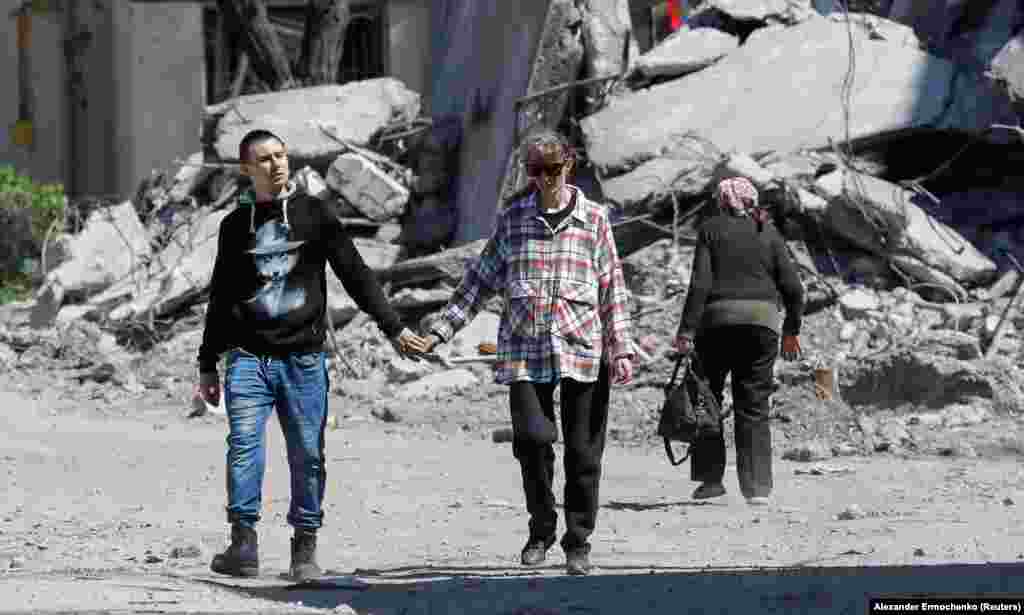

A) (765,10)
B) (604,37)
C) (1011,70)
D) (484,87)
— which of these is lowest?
(1011,70)

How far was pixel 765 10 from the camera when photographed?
16031mm

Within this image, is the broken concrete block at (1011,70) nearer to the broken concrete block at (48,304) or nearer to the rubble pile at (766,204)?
the rubble pile at (766,204)

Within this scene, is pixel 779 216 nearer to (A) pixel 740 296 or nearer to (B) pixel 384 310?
(A) pixel 740 296

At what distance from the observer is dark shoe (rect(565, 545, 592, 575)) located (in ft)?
23.3

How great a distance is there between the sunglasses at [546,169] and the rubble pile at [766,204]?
4.93m

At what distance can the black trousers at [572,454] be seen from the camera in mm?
7168

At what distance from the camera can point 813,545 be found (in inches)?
312

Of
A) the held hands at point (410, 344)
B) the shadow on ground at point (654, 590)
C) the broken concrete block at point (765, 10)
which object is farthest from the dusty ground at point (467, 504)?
the broken concrete block at point (765, 10)

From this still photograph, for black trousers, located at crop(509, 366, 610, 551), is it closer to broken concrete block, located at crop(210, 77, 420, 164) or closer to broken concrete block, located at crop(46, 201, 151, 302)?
broken concrete block, located at crop(210, 77, 420, 164)

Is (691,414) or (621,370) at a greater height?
(621,370)

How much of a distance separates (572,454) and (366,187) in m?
9.45

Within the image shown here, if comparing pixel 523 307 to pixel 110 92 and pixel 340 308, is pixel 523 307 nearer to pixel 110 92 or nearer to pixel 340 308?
pixel 340 308

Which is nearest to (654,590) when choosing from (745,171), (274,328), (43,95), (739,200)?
(274,328)

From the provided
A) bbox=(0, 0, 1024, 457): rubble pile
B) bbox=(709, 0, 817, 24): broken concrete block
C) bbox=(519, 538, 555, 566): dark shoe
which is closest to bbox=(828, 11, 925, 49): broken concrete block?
bbox=(0, 0, 1024, 457): rubble pile
